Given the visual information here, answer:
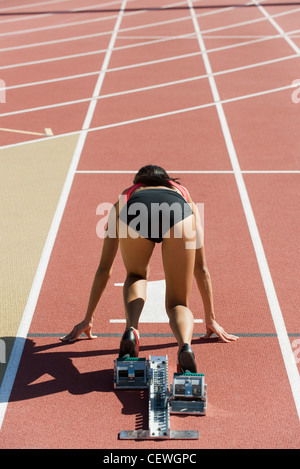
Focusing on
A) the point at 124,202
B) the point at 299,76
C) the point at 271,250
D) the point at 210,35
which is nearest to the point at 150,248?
the point at 124,202

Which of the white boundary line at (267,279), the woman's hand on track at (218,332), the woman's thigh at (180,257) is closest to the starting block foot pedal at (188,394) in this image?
the woman's thigh at (180,257)

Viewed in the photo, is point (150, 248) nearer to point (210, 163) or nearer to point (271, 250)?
point (271, 250)

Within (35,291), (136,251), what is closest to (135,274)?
(136,251)

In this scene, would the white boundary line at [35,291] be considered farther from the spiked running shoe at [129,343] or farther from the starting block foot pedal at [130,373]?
the spiked running shoe at [129,343]

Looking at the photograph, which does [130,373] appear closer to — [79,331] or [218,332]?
[79,331]

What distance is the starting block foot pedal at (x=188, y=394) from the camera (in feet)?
14.9

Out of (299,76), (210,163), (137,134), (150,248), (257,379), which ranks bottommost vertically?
(257,379)

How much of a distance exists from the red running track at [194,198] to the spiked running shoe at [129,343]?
38 centimetres

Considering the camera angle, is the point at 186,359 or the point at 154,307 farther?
the point at 154,307

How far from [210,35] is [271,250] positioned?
42.8 ft

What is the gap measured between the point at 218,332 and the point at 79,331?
115 centimetres

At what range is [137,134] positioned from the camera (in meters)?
11.1

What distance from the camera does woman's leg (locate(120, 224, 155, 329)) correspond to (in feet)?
15.8

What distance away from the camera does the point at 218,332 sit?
545 centimetres
